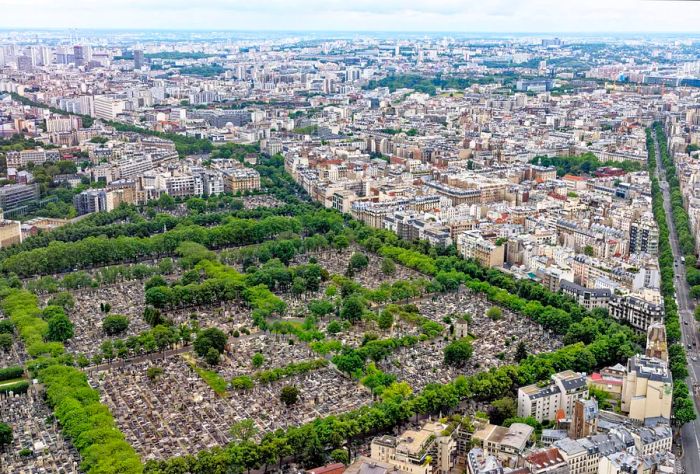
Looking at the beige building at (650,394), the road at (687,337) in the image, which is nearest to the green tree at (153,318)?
the beige building at (650,394)

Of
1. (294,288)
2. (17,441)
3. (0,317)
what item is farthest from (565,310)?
(0,317)

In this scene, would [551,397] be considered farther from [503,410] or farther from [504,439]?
[504,439]

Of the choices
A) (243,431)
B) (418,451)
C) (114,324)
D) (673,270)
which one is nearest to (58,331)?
(114,324)

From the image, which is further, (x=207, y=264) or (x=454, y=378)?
(x=207, y=264)

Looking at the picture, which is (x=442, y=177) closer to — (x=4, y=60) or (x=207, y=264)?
(x=207, y=264)

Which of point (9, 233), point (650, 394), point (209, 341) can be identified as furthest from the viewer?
point (9, 233)

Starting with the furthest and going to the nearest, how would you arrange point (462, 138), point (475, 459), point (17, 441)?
point (462, 138), point (17, 441), point (475, 459)
